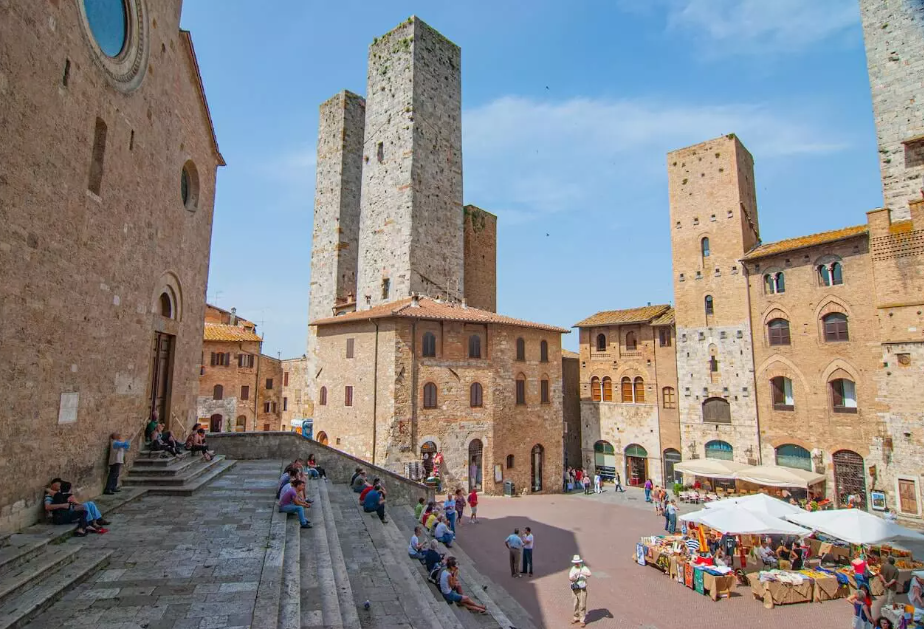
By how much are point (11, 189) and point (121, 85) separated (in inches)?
157

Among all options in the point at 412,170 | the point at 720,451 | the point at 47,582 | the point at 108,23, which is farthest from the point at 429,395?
the point at 47,582

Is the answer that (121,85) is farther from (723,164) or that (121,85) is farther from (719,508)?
(723,164)

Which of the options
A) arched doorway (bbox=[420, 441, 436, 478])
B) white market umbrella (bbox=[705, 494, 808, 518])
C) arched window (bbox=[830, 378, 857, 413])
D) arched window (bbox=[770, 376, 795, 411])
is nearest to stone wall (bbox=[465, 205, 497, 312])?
arched doorway (bbox=[420, 441, 436, 478])

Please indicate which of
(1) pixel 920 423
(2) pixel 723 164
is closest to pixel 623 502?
(1) pixel 920 423

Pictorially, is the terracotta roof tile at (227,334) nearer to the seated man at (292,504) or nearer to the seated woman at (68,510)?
the seated man at (292,504)

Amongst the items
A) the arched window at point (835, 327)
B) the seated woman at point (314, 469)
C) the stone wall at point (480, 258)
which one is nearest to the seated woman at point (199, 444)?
the seated woman at point (314, 469)

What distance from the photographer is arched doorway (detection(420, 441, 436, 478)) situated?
2208 centimetres

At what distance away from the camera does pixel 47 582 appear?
19.6 feet

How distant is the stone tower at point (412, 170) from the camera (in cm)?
2641

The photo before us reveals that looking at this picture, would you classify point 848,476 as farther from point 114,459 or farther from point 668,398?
point 114,459

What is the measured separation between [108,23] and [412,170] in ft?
56.9

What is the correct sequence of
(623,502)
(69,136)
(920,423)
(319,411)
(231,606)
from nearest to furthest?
(231,606), (69,136), (920,423), (623,502), (319,411)

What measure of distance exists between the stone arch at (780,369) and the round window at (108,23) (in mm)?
26197

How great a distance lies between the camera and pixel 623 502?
76.5ft
